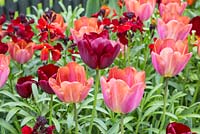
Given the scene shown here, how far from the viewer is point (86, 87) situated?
1359 millimetres

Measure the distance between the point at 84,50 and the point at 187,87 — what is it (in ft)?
2.61

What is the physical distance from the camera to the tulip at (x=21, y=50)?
1851 millimetres

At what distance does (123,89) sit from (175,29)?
0.55m

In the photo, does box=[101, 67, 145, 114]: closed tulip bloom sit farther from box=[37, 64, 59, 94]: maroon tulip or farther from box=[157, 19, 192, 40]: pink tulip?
box=[157, 19, 192, 40]: pink tulip

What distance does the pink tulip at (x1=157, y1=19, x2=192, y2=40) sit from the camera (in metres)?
1.77

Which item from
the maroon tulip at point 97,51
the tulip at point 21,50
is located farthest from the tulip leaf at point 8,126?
the maroon tulip at point 97,51

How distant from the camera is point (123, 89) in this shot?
1308mm

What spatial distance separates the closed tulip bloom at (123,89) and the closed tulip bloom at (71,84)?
6cm

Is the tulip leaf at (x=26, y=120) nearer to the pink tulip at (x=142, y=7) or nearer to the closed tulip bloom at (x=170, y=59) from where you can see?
the closed tulip bloom at (x=170, y=59)

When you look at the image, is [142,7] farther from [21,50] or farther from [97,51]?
[97,51]

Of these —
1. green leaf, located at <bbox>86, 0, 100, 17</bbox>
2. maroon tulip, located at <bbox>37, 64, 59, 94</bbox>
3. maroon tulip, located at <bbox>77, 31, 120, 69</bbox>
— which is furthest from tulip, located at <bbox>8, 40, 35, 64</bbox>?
green leaf, located at <bbox>86, 0, 100, 17</bbox>

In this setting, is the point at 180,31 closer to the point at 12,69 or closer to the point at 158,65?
the point at 158,65

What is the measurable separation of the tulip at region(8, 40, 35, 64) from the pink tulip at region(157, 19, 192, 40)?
45 centimetres

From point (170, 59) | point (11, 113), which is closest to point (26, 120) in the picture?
point (11, 113)
